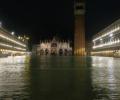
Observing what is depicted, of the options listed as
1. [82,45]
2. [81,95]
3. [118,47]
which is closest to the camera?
[81,95]

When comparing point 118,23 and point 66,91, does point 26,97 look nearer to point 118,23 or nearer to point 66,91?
point 66,91

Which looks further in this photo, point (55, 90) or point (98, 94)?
point (55, 90)

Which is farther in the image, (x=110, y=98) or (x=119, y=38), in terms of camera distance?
(x=119, y=38)

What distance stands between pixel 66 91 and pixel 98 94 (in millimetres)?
1617

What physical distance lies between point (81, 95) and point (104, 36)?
169 m

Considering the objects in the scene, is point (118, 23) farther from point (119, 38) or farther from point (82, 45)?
point (82, 45)

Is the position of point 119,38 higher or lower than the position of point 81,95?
higher

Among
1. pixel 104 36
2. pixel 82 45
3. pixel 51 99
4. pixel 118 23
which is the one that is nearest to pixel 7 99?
pixel 51 99

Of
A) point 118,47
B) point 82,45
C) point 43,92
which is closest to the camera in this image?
point 43,92

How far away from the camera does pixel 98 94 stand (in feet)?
50.0

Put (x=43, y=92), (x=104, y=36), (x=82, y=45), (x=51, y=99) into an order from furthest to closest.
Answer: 1. (x=82, y=45)
2. (x=104, y=36)
3. (x=43, y=92)
4. (x=51, y=99)

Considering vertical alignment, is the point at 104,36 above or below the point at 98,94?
above

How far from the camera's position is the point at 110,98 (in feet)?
46.0

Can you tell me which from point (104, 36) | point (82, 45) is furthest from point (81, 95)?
point (82, 45)
